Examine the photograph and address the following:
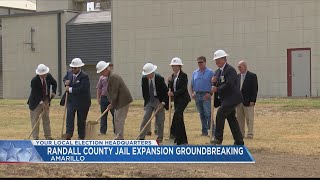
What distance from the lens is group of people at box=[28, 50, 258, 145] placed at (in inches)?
450

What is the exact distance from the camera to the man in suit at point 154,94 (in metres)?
12.6

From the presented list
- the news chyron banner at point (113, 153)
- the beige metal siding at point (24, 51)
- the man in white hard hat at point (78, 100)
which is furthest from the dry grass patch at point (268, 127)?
the beige metal siding at point (24, 51)

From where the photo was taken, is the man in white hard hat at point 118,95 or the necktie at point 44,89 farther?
the necktie at point 44,89

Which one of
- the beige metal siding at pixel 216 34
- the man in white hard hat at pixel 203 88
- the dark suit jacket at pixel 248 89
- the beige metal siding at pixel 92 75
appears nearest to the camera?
the dark suit jacket at pixel 248 89

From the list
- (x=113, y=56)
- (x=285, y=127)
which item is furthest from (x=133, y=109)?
(x=113, y=56)

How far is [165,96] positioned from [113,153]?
10.8ft

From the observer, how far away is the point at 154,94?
12.7 metres

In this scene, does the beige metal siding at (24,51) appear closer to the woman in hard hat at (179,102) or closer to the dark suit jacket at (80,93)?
the dark suit jacket at (80,93)

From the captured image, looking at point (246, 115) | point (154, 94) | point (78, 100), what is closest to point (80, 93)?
point (78, 100)

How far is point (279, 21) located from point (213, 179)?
25824 millimetres

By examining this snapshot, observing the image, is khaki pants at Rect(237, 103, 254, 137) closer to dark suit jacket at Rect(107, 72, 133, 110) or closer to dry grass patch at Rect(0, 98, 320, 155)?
dry grass patch at Rect(0, 98, 320, 155)

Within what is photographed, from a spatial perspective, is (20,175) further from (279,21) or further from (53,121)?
(279,21)

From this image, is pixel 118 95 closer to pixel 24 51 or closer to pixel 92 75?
pixel 92 75

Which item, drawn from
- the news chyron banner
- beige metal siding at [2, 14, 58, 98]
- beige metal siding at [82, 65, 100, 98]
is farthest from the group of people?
beige metal siding at [2, 14, 58, 98]
